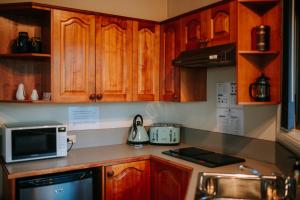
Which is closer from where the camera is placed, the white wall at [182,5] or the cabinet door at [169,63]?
the cabinet door at [169,63]

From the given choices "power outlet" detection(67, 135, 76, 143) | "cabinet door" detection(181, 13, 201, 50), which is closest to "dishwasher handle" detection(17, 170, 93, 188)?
"power outlet" detection(67, 135, 76, 143)

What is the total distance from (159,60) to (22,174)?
5.41 ft

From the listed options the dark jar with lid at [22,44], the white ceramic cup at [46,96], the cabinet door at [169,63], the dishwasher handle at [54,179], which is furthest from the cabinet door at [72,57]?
the cabinet door at [169,63]

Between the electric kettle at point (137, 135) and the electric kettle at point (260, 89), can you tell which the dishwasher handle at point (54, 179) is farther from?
the electric kettle at point (260, 89)

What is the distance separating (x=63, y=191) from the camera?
7.14 feet

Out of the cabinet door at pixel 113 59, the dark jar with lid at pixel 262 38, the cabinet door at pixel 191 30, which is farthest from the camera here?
the cabinet door at pixel 113 59

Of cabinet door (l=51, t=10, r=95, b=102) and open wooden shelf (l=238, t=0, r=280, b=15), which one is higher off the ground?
open wooden shelf (l=238, t=0, r=280, b=15)

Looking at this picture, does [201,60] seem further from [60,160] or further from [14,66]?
[14,66]

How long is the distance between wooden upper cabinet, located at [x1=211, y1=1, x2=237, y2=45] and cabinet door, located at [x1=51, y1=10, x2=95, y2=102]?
1.04 metres

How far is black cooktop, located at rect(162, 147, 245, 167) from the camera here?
2223mm

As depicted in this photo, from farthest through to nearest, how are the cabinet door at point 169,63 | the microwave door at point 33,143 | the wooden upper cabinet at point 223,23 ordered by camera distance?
the cabinet door at point 169,63 < the microwave door at point 33,143 < the wooden upper cabinet at point 223,23

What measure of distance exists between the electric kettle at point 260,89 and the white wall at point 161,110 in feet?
0.72

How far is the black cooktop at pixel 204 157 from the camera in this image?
2223 mm

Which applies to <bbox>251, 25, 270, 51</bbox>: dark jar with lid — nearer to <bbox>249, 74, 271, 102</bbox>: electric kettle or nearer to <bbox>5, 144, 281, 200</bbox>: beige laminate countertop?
<bbox>249, 74, 271, 102</bbox>: electric kettle
